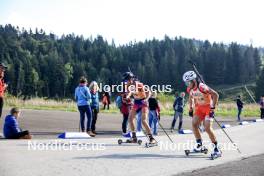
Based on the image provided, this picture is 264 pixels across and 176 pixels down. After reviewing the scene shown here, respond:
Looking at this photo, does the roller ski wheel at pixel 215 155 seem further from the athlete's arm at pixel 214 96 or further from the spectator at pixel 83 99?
the spectator at pixel 83 99

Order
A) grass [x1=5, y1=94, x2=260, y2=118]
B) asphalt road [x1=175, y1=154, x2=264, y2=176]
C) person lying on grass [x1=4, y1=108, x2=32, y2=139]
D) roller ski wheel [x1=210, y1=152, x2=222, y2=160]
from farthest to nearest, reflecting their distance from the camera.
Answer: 1. grass [x1=5, y1=94, x2=260, y2=118]
2. person lying on grass [x1=4, y1=108, x2=32, y2=139]
3. roller ski wheel [x1=210, y1=152, x2=222, y2=160]
4. asphalt road [x1=175, y1=154, x2=264, y2=176]

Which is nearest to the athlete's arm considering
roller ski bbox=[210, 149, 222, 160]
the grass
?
roller ski bbox=[210, 149, 222, 160]

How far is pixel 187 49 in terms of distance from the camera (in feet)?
604

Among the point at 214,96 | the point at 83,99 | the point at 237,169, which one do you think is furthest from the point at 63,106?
the point at 237,169

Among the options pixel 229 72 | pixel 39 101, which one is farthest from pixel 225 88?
pixel 39 101

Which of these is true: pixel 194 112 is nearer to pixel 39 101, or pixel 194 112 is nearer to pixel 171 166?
pixel 171 166

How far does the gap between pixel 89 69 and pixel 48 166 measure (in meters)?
140

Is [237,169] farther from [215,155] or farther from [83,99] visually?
[83,99]

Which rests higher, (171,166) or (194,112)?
(194,112)

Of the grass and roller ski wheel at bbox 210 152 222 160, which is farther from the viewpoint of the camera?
the grass

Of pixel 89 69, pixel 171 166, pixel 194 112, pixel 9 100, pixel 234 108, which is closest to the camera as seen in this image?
pixel 171 166

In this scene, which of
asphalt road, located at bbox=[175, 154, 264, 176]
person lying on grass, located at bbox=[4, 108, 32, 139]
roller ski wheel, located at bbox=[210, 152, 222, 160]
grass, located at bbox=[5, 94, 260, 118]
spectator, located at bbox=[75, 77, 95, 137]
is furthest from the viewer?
grass, located at bbox=[5, 94, 260, 118]

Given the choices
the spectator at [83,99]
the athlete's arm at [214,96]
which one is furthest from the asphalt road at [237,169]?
the spectator at [83,99]

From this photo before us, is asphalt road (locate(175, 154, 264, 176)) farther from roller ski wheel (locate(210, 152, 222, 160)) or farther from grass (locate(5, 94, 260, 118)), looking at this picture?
grass (locate(5, 94, 260, 118))
